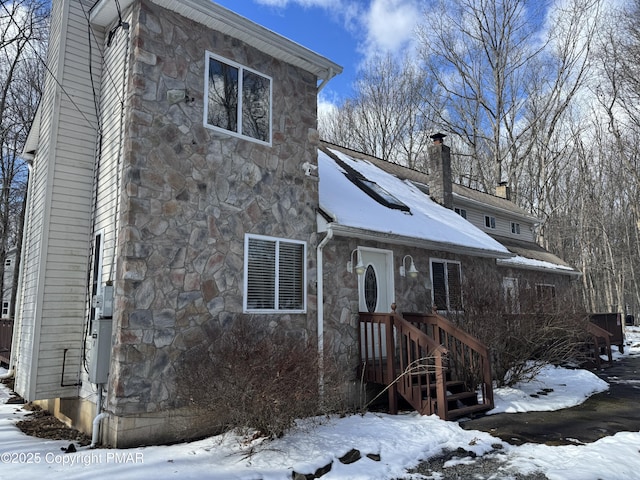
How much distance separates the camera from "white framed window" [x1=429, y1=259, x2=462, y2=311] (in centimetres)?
952

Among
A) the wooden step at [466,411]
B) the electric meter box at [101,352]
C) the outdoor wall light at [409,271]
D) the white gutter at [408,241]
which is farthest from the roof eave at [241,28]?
the wooden step at [466,411]

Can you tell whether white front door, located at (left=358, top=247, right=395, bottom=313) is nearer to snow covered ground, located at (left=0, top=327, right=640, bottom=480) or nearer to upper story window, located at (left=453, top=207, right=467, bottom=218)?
snow covered ground, located at (left=0, top=327, right=640, bottom=480)

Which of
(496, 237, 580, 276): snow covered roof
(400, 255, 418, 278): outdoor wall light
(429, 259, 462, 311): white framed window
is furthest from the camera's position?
(496, 237, 580, 276): snow covered roof

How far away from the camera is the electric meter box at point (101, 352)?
5.35m

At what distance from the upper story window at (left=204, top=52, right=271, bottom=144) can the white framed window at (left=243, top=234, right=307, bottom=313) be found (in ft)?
5.45

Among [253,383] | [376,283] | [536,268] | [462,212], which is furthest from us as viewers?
[462,212]

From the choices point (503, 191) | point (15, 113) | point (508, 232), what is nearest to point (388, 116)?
point (503, 191)

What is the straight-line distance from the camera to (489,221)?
18.7 meters

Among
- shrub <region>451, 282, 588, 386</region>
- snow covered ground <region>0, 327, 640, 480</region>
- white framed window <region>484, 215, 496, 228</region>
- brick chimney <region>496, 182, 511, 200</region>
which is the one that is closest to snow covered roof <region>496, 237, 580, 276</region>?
white framed window <region>484, 215, 496, 228</region>

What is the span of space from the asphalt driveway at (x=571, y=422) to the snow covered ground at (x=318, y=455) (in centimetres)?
31

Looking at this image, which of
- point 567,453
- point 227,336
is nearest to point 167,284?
point 227,336

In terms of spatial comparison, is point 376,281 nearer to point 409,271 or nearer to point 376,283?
point 376,283

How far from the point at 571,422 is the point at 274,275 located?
4824mm

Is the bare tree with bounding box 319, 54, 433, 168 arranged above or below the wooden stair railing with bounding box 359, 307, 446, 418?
above
